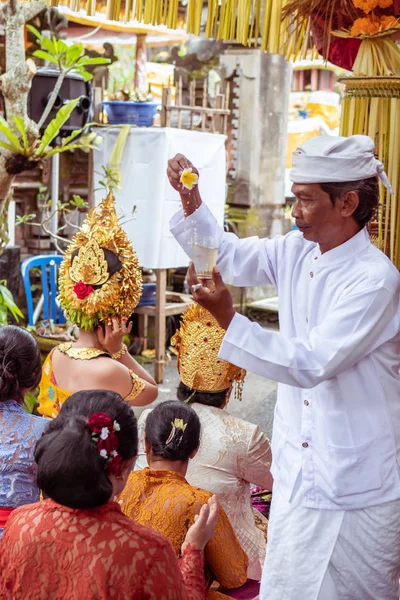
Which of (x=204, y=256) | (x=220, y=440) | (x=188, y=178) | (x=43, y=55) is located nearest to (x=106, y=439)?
(x=204, y=256)

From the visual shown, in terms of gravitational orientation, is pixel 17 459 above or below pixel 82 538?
below

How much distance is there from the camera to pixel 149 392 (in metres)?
3.21

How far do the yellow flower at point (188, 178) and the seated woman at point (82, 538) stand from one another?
879 mm

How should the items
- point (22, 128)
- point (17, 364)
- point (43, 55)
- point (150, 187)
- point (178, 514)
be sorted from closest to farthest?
point (178, 514), point (17, 364), point (22, 128), point (43, 55), point (150, 187)

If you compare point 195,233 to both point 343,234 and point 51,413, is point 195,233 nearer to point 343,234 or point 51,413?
point 343,234

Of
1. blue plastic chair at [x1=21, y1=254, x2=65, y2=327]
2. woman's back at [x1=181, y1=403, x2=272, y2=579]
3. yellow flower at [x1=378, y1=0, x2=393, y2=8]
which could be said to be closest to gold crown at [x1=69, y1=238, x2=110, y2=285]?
woman's back at [x1=181, y1=403, x2=272, y2=579]

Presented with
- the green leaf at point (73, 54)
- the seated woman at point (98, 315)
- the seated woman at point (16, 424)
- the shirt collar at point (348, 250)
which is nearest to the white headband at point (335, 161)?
the shirt collar at point (348, 250)

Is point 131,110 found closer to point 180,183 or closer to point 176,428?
point 180,183

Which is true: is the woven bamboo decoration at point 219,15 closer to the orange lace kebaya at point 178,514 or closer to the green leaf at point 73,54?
the orange lace kebaya at point 178,514

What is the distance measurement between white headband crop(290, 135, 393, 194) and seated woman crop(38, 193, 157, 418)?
122cm

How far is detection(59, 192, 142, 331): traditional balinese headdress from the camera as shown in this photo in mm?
3227

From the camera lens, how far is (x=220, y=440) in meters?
2.92

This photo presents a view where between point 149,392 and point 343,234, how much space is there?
124cm

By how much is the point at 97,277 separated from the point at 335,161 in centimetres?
135
